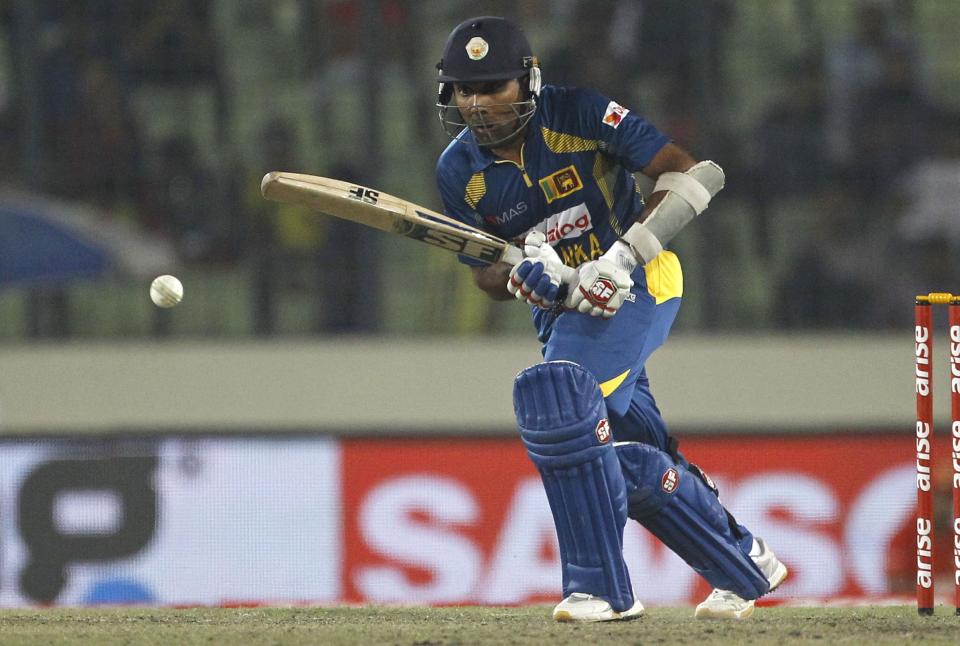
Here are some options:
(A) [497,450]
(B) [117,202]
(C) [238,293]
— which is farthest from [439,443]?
(B) [117,202]

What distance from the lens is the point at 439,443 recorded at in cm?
662

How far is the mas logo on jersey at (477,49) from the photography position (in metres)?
3.85

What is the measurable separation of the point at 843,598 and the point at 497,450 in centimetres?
159

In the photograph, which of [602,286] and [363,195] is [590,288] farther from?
[363,195]

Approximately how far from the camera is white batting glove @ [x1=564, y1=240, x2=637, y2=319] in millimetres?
3721

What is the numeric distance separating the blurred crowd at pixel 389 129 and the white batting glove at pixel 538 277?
4.09 meters

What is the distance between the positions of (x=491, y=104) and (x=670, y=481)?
1074 millimetres

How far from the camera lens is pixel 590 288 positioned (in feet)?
12.2

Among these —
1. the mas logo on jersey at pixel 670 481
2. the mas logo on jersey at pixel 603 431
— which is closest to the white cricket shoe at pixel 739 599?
the mas logo on jersey at pixel 670 481

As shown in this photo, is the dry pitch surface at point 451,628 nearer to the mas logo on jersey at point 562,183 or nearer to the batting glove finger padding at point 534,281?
the batting glove finger padding at point 534,281

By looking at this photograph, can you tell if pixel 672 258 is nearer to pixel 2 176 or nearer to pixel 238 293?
pixel 238 293

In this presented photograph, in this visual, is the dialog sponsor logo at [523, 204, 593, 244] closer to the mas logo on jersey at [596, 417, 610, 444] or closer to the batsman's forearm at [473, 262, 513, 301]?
the batsman's forearm at [473, 262, 513, 301]

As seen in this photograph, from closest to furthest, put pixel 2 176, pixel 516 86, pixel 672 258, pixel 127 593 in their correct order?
pixel 516 86
pixel 672 258
pixel 127 593
pixel 2 176

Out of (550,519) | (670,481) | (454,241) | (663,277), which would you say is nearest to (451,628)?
(670,481)
